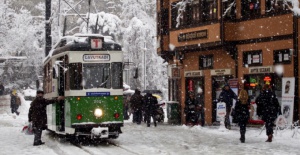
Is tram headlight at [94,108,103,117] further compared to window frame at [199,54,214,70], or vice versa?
window frame at [199,54,214,70]

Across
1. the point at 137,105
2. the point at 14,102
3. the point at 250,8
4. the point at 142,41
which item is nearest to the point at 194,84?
the point at 137,105

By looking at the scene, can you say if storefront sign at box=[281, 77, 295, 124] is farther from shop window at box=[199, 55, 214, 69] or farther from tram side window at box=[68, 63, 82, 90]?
tram side window at box=[68, 63, 82, 90]

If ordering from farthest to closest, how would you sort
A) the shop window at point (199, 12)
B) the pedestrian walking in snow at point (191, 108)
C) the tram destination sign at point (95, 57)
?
the shop window at point (199, 12), the pedestrian walking in snow at point (191, 108), the tram destination sign at point (95, 57)

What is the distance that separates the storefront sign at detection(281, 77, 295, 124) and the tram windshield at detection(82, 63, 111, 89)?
336 inches

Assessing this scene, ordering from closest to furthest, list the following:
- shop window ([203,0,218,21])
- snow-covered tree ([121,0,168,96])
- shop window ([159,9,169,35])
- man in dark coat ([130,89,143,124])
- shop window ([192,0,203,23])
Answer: shop window ([203,0,218,21]) → shop window ([192,0,203,23]) → man in dark coat ([130,89,143,124]) → shop window ([159,9,169,35]) → snow-covered tree ([121,0,168,96])

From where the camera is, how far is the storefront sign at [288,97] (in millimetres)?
21828

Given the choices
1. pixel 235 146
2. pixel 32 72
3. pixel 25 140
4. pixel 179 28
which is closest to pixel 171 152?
pixel 235 146

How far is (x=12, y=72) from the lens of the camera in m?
69.2

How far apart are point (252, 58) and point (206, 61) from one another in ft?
11.4

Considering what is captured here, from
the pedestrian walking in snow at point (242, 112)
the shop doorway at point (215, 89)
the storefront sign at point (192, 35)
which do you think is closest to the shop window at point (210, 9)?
A: the storefront sign at point (192, 35)

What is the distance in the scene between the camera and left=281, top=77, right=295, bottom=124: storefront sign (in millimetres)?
21828

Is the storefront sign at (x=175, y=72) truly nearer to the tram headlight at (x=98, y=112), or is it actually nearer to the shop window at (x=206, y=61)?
the shop window at (x=206, y=61)

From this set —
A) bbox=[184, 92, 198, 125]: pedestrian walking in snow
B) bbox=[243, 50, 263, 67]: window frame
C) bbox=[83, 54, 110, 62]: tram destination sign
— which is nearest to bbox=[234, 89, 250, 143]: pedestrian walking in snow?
bbox=[83, 54, 110, 62]: tram destination sign

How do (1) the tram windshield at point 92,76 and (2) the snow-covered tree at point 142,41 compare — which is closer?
(1) the tram windshield at point 92,76
